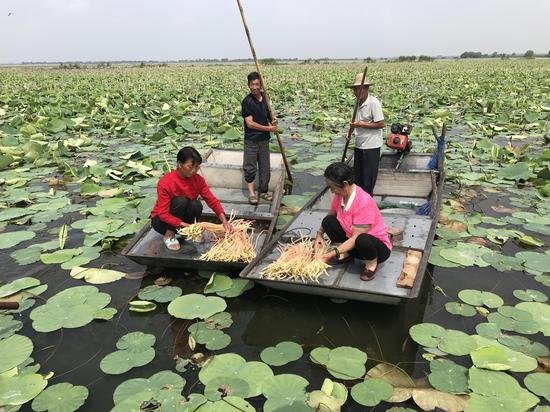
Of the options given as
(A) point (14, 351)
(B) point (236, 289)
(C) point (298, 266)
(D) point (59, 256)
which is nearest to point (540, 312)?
(C) point (298, 266)

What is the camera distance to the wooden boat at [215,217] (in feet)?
12.0

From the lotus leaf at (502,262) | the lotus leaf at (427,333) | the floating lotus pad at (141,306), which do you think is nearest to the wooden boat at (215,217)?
the floating lotus pad at (141,306)

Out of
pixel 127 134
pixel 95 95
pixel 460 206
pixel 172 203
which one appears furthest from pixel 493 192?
pixel 95 95

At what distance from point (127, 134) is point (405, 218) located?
26.4ft

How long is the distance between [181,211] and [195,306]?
99 cm

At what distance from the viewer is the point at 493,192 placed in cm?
607

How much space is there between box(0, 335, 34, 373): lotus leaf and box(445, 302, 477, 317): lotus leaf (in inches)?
123

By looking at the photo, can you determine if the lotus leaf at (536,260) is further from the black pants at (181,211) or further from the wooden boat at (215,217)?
the black pants at (181,211)

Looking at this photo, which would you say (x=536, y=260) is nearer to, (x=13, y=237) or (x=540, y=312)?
A: (x=540, y=312)

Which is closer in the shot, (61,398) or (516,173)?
(61,398)

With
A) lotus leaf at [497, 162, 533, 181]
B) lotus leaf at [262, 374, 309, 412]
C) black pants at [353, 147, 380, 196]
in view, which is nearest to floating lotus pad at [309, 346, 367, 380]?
lotus leaf at [262, 374, 309, 412]

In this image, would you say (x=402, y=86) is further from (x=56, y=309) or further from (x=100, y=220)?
(x=56, y=309)

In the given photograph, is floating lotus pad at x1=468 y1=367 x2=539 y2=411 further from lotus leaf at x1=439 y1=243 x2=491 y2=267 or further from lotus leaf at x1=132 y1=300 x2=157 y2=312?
lotus leaf at x1=132 y1=300 x2=157 y2=312

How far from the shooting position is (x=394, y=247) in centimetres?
375
